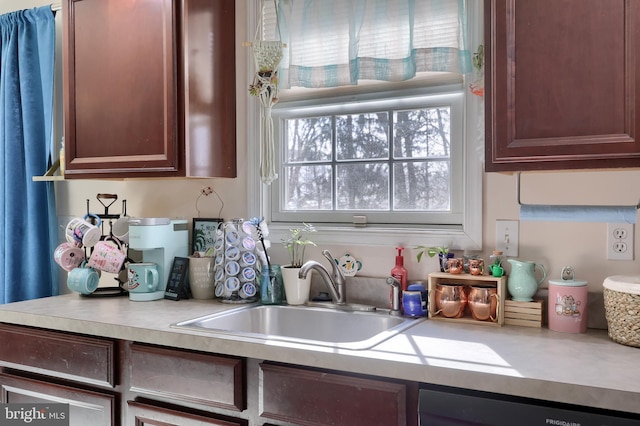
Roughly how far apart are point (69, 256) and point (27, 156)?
0.73 m

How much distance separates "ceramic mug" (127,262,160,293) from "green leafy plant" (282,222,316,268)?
1.73 feet

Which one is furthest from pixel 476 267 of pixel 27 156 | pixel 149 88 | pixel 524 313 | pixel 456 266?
pixel 27 156

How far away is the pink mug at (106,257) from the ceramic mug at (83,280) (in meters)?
0.04

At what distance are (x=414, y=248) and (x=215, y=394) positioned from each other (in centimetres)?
85

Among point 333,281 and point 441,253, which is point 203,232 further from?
point 441,253

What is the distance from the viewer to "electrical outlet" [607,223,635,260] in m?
1.69

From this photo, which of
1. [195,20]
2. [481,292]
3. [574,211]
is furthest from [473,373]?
[195,20]

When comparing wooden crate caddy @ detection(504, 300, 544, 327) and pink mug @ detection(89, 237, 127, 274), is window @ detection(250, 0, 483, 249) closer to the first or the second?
wooden crate caddy @ detection(504, 300, 544, 327)

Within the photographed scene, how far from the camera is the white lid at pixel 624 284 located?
1.46 meters

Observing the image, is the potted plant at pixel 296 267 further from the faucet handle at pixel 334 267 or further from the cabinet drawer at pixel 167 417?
the cabinet drawer at pixel 167 417

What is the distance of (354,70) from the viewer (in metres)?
2.11

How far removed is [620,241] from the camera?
170cm

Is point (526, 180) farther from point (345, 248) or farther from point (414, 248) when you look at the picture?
point (345, 248)

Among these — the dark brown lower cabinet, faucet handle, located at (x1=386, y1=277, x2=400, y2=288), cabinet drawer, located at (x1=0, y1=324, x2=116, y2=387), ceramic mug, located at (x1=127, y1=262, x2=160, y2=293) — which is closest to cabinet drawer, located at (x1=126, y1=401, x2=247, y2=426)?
the dark brown lower cabinet
